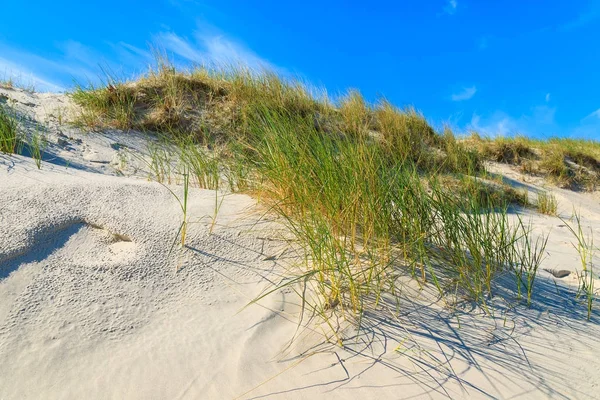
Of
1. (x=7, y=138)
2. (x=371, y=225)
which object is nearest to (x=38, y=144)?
(x=7, y=138)

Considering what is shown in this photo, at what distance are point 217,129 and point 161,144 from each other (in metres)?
0.74

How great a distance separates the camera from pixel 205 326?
1599 millimetres

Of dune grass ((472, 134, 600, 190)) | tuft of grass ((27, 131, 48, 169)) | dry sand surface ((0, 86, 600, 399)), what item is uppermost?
dune grass ((472, 134, 600, 190))

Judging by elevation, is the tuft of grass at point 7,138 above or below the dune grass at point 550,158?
below

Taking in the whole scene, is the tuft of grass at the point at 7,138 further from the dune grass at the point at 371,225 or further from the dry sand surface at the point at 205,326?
the dune grass at the point at 371,225

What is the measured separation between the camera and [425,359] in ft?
4.75

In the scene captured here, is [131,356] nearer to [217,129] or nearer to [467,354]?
[467,354]

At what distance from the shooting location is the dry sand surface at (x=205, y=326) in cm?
135

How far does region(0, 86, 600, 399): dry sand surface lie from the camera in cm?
135

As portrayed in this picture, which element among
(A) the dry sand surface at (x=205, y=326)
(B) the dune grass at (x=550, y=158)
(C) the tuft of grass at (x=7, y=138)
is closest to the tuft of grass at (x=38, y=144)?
(C) the tuft of grass at (x=7, y=138)

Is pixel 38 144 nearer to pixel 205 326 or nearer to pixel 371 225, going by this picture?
pixel 205 326

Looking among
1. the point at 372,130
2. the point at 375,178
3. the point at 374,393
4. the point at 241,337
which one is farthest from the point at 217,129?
the point at 374,393

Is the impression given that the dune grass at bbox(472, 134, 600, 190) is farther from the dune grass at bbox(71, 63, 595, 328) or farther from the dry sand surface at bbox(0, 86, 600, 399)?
the dry sand surface at bbox(0, 86, 600, 399)

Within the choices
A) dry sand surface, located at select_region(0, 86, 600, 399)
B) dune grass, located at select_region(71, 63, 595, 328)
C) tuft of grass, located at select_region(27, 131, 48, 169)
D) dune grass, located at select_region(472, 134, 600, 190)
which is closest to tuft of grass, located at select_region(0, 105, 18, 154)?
tuft of grass, located at select_region(27, 131, 48, 169)
